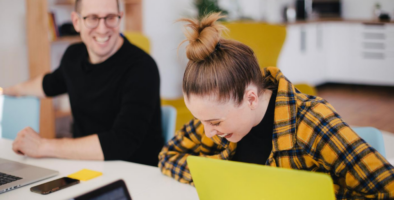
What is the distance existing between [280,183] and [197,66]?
399 millimetres

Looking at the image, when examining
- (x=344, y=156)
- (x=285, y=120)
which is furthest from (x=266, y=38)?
(x=344, y=156)

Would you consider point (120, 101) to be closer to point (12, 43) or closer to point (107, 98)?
point (107, 98)

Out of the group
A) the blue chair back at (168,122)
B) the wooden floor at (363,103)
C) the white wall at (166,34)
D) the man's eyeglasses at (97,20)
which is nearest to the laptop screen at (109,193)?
the blue chair back at (168,122)

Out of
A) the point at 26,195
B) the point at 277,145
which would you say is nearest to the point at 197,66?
the point at 277,145

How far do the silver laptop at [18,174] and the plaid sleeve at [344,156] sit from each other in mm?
819

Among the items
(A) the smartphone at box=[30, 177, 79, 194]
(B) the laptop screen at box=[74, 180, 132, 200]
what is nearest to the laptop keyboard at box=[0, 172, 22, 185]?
(A) the smartphone at box=[30, 177, 79, 194]

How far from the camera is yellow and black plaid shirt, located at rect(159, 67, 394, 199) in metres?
1.01

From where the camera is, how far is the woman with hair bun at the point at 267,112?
1065 millimetres

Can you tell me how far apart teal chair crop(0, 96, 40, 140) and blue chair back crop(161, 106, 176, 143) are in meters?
0.58

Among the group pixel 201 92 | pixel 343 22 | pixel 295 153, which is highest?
pixel 201 92

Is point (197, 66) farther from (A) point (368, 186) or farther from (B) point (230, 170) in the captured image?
(A) point (368, 186)

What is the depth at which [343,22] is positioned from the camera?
262 inches

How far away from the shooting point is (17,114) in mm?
2104

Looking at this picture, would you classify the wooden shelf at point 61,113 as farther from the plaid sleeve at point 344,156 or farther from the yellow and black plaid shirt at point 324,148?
the plaid sleeve at point 344,156
